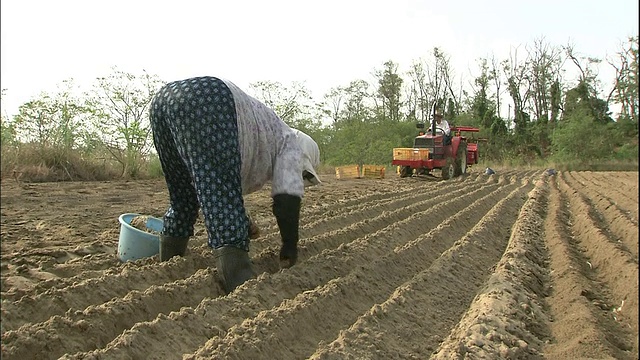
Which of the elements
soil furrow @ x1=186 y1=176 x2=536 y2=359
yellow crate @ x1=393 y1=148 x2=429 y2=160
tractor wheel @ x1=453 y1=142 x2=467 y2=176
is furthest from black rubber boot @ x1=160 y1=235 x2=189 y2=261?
tractor wheel @ x1=453 y1=142 x2=467 y2=176

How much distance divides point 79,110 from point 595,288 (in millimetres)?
10518

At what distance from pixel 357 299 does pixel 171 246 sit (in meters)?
1.21

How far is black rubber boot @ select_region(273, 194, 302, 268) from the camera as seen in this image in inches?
123

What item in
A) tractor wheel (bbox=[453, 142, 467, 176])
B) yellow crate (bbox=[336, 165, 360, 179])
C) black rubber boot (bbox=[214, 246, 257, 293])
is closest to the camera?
black rubber boot (bbox=[214, 246, 257, 293])

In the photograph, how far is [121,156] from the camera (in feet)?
35.8

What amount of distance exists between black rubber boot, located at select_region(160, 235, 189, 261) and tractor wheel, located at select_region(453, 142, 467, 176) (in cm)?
1286

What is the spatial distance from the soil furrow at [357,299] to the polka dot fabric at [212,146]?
1.59 feet

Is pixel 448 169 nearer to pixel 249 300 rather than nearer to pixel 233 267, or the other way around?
pixel 233 267

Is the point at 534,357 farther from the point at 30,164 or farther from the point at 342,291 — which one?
the point at 30,164

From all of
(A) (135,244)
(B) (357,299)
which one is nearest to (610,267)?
(B) (357,299)

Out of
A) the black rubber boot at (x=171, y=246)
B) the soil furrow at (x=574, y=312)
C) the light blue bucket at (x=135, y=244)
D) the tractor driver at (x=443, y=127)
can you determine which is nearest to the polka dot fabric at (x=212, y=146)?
the black rubber boot at (x=171, y=246)

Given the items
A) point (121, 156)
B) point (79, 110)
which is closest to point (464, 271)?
point (121, 156)

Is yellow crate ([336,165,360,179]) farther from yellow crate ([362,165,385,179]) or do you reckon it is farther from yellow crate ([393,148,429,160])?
yellow crate ([393,148,429,160])

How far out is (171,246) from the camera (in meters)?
3.49
